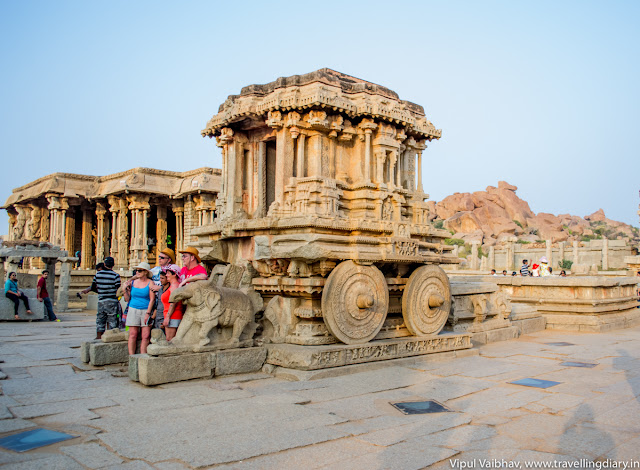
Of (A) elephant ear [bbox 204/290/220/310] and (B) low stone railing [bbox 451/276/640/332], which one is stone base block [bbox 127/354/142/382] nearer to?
(A) elephant ear [bbox 204/290/220/310]

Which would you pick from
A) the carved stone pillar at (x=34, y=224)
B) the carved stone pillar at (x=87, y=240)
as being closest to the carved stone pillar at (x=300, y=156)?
the carved stone pillar at (x=87, y=240)

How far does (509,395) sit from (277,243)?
3.28 meters

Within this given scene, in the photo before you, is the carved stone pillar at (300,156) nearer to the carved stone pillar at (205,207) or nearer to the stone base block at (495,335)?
the stone base block at (495,335)

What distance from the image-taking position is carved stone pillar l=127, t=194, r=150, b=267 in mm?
23609

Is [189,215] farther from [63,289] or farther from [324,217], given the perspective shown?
[324,217]

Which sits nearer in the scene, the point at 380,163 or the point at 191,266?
the point at 191,266

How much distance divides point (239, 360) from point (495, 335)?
17.2 ft

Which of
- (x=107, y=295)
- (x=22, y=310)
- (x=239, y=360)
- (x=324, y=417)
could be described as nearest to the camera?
(x=324, y=417)

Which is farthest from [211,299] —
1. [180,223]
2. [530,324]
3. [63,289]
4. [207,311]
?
[180,223]

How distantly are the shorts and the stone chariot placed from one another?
151 cm

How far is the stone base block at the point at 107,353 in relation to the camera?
21.2 ft

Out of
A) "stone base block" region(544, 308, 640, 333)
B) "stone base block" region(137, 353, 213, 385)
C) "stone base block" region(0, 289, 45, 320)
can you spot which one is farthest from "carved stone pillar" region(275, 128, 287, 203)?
"stone base block" region(0, 289, 45, 320)

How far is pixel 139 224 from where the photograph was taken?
23.7 meters

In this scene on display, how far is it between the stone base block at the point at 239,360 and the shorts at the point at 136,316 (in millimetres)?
1178
